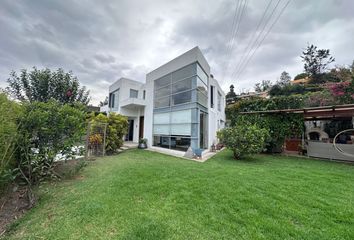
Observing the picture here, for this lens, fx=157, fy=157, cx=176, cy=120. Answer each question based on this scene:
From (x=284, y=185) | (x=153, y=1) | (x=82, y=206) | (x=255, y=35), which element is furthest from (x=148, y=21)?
(x=284, y=185)

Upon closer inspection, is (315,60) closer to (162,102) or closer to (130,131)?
(162,102)

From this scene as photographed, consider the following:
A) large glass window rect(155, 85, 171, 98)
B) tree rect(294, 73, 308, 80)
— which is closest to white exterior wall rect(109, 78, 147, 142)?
large glass window rect(155, 85, 171, 98)

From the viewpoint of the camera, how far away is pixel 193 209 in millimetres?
3318

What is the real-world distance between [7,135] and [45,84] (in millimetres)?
12209

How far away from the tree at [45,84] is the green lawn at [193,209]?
403 inches

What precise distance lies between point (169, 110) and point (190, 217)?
9135 mm

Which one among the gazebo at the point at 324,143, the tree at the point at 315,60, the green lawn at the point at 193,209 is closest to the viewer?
the green lawn at the point at 193,209

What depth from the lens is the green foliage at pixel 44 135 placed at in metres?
4.28

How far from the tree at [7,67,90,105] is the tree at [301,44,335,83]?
38.4 meters

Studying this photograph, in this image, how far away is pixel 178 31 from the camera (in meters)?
9.84

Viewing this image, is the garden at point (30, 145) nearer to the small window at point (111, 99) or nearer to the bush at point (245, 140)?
the bush at point (245, 140)

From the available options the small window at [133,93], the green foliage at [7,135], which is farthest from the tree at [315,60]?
the green foliage at [7,135]

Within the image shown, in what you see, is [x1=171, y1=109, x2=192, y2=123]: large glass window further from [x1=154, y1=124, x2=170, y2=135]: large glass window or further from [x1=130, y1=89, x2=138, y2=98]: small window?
[x1=130, y1=89, x2=138, y2=98]: small window

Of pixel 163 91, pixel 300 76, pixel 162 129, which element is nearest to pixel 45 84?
pixel 163 91
